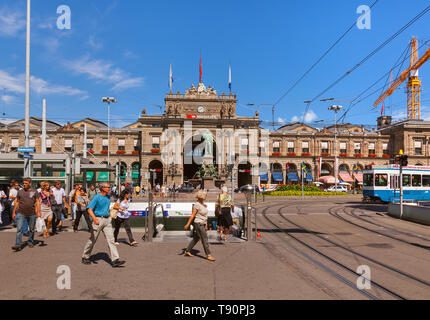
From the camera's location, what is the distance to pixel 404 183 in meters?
25.9

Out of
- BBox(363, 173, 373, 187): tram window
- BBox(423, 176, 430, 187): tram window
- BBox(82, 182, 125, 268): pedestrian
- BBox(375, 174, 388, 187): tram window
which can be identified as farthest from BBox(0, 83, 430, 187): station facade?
BBox(82, 182, 125, 268): pedestrian

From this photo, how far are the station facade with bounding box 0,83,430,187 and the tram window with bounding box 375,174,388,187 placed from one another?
31.3m

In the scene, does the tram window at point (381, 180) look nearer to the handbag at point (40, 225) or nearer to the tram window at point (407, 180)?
the tram window at point (407, 180)

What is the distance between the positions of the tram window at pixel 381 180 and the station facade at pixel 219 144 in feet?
103

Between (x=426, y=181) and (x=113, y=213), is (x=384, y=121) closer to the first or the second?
(x=426, y=181)

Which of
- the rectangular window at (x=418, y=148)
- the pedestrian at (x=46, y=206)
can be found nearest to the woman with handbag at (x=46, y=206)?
the pedestrian at (x=46, y=206)

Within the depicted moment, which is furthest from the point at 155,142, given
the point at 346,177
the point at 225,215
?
the point at 225,215

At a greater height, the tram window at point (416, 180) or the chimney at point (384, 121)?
the chimney at point (384, 121)

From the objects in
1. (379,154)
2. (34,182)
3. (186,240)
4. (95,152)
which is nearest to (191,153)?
(95,152)

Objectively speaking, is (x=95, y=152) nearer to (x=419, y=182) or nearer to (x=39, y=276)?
(x=419, y=182)

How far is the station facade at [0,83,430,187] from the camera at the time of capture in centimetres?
5897

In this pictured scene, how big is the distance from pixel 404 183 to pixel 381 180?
200 cm

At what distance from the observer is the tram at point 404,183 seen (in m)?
25.7

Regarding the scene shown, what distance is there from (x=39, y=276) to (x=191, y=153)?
53.9 metres
